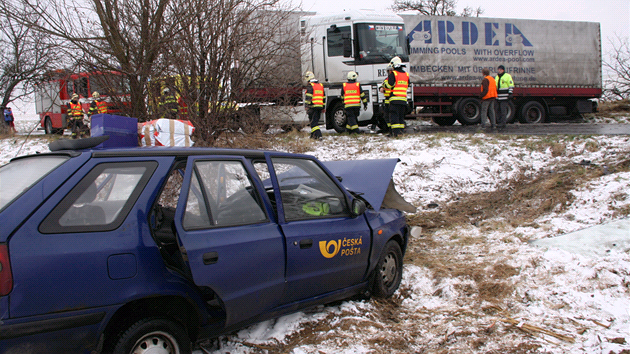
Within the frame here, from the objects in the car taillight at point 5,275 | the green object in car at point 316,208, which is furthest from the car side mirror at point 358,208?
the car taillight at point 5,275

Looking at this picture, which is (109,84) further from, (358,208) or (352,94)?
(352,94)

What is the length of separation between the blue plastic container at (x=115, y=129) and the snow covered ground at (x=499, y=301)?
1823 millimetres

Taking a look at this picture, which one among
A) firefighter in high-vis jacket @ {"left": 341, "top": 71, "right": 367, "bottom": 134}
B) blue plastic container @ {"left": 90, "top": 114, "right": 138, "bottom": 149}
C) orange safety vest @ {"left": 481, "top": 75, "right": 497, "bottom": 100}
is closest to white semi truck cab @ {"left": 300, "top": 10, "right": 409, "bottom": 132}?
firefighter in high-vis jacket @ {"left": 341, "top": 71, "right": 367, "bottom": 134}

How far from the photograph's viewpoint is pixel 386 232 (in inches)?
169

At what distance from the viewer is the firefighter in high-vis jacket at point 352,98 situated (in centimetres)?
1261

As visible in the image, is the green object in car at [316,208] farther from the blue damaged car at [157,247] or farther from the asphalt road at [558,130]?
the asphalt road at [558,130]

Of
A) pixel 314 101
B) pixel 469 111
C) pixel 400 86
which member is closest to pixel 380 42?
pixel 400 86

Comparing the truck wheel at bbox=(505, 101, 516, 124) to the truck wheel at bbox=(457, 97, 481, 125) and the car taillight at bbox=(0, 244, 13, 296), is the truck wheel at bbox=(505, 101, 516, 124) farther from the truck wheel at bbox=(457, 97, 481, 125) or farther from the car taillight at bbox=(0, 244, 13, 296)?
the car taillight at bbox=(0, 244, 13, 296)

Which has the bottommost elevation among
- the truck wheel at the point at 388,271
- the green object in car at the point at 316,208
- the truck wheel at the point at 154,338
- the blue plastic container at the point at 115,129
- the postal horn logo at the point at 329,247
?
the truck wheel at the point at 388,271

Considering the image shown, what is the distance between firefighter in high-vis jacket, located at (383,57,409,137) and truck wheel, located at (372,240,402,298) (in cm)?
752

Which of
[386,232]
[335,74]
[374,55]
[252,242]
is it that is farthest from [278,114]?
[252,242]

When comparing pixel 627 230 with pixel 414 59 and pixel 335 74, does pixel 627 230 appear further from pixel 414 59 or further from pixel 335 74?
pixel 414 59

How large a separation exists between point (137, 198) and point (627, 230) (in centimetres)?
533

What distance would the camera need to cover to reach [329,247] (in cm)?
Result: 362
